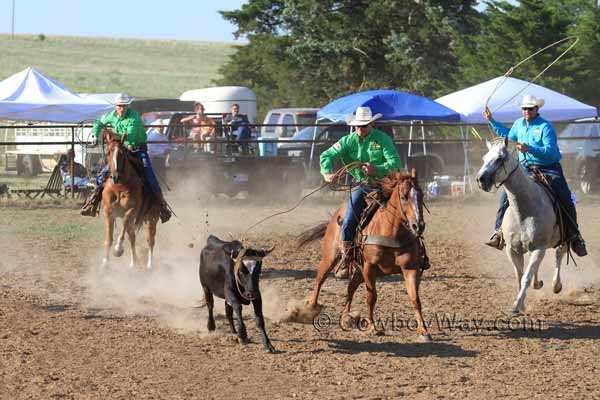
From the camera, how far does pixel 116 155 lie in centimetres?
1077

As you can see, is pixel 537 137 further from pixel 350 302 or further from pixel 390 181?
pixel 350 302

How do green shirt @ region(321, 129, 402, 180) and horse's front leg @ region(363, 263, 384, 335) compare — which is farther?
green shirt @ region(321, 129, 402, 180)

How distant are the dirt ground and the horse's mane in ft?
3.75

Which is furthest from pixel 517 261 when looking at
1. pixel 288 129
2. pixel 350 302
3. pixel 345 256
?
pixel 288 129

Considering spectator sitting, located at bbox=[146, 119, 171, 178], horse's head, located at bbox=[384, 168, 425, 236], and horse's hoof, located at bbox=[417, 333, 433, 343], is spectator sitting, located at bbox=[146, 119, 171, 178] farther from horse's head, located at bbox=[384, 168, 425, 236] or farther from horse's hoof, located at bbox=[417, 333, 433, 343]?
horse's hoof, located at bbox=[417, 333, 433, 343]

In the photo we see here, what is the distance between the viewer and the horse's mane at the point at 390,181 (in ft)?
23.8

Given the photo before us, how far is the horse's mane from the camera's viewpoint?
7258 millimetres

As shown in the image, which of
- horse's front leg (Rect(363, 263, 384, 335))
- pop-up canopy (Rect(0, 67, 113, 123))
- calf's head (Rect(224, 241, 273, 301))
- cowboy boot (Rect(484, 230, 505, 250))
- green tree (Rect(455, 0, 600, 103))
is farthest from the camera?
green tree (Rect(455, 0, 600, 103))

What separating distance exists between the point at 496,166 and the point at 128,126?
4.89 meters

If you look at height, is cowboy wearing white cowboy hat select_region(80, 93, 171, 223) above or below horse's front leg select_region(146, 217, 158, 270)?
above

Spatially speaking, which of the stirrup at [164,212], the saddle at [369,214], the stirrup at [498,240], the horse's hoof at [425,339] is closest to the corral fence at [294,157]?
the stirrup at [164,212]

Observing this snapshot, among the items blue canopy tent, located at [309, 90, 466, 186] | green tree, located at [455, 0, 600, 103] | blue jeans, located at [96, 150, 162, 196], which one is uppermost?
green tree, located at [455, 0, 600, 103]

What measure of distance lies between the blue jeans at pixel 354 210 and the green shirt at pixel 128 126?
416 cm

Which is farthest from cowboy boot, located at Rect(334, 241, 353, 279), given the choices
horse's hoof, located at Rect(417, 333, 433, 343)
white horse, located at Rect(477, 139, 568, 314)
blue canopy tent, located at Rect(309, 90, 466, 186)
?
blue canopy tent, located at Rect(309, 90, 466, 186)
